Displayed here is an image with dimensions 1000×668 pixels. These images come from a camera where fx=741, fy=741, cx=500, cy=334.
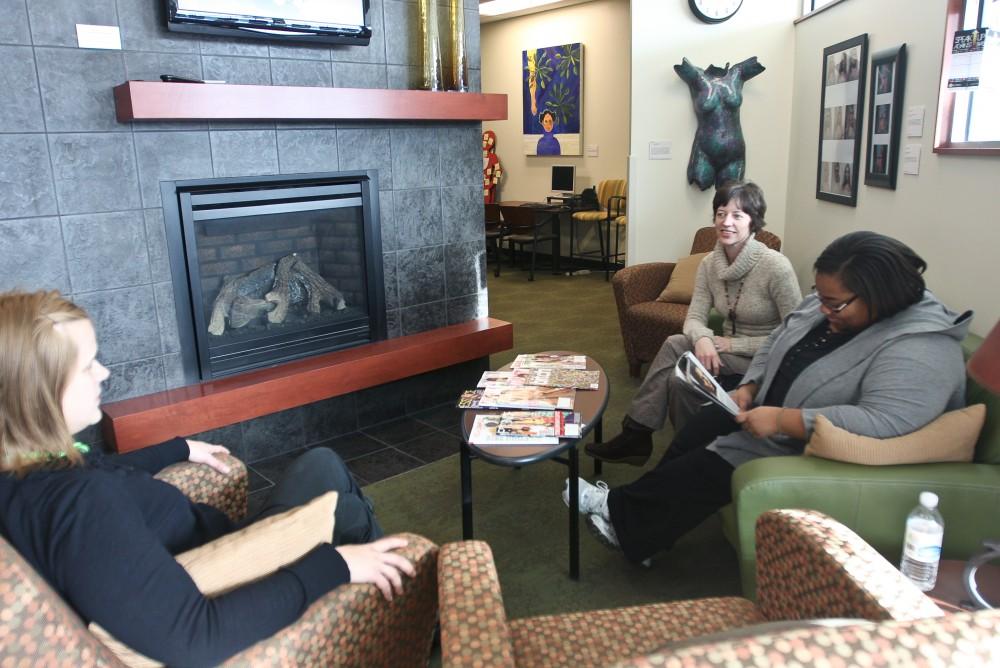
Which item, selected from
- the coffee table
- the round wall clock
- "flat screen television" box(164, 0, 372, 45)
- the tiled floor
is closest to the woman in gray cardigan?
the coffee table

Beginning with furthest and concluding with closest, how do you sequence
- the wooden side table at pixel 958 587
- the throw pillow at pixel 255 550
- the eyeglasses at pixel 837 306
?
the eyeglasses at pixel 837 306 → the wooden side table at pixel 958 587 → the throw pillow at pixel 255 550

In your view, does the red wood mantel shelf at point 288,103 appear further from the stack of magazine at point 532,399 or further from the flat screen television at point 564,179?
the flat screen television at point 564,179

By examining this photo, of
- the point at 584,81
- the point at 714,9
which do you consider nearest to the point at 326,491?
the point at 714,9

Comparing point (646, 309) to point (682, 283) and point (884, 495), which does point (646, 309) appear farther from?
point (884, 495)

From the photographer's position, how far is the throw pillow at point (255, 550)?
110 centimetres

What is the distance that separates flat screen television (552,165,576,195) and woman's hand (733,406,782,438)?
5.84 meters

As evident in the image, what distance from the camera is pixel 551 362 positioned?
2689 millimetres

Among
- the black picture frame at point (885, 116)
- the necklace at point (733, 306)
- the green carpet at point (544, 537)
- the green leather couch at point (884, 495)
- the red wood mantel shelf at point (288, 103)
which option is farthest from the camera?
the black picture frame at point (885, 116)

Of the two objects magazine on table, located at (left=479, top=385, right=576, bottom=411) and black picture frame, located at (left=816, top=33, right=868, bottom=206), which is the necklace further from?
black picture frame, located at (left=816, top=33, right=868, bottom=206)

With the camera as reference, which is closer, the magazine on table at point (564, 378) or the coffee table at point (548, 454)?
the coffee table at point (548, 454)

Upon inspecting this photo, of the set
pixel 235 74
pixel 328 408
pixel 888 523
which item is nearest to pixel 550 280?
pixel 328 408

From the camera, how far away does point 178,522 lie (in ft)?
4.40

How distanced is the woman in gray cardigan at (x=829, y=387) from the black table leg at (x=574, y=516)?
0.10 metres

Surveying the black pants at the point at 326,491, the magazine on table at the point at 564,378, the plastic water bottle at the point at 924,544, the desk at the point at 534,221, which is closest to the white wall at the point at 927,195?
the plastic water bottle at the point at 924,544
